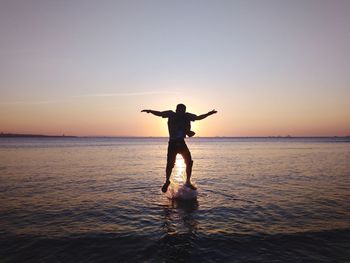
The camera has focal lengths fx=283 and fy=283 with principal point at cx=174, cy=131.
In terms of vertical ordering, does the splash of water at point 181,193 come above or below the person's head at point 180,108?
below

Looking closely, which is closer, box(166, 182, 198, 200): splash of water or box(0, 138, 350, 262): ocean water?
box(0, 138, 350, 262): ocean water

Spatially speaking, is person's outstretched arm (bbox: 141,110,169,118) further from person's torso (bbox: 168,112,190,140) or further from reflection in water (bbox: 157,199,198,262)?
reflection in water (bbox: 157,199,198,262)

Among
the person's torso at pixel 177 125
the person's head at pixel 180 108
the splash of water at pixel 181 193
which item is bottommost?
the splash of water at pixel 181 193

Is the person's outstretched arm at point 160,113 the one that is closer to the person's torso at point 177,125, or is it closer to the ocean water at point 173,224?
the person's torso at point 177,125

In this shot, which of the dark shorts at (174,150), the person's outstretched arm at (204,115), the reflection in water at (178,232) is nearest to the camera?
the reflection in water at (178,232)

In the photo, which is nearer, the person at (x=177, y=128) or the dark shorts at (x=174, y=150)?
the person at (x=177, y=128)

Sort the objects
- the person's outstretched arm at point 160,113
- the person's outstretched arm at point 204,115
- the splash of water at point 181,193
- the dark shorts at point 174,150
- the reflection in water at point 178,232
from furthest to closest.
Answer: the splash of water at point 181,193 < the dark shorts at point 174,150 < the person's outstretched arm at point 204,115 < the person's outstretched arm at point 160,113 < the reflection in water at point 178,232

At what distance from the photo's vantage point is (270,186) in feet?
47.2

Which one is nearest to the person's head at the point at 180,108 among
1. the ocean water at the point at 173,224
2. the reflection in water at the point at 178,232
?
the ocean water at the point at 173,224

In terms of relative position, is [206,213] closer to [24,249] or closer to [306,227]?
[306,227]

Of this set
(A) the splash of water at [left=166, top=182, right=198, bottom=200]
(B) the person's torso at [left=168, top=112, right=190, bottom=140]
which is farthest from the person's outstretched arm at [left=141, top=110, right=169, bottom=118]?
(A) the splash of water at [left=166, top=182, right=198, bottom=200]

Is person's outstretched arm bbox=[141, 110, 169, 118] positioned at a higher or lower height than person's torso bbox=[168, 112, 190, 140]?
higher

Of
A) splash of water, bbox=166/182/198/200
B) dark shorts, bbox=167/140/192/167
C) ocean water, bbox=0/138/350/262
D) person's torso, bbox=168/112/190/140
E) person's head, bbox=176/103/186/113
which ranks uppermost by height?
person's head, bbox=176/103/186/113

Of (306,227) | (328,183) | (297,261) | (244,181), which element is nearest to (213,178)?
(244,181)
